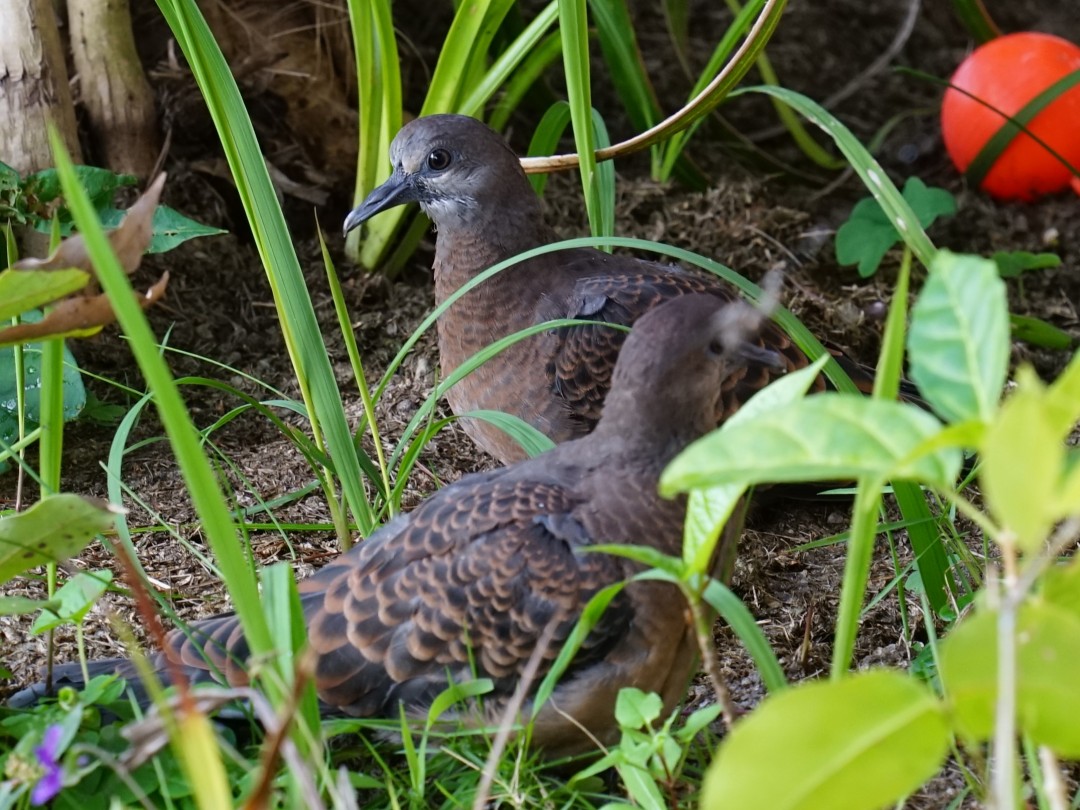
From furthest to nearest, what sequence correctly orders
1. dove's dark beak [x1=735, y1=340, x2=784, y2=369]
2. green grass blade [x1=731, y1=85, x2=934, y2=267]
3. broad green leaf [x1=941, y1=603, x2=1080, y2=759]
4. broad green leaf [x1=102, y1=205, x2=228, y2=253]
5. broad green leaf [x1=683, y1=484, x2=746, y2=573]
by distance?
broad green leaf [x1=102, y1=205, x2=228, y2=253] < green grass blade [x1=731, y1=85, x2=934, y2=267] < dove's dark beak [x1=735, y1=340, x2=784, y2=369] < broad green leaf [x1=683, y1=484, x2=746, y2=573] < broad green leaf [x1=941, y1=603, x2=1080, y2=759]

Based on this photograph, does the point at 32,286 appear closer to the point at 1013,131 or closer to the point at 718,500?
the point at 718,500

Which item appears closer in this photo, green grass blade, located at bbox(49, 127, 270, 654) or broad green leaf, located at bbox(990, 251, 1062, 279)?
green grass blade, located at bbox(49, 127, 270, 654)

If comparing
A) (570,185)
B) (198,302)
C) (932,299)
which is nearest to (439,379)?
(198,302)

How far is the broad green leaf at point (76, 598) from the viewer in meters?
1.79

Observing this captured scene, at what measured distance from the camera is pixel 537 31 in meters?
2.99

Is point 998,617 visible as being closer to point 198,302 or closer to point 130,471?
point 130,471

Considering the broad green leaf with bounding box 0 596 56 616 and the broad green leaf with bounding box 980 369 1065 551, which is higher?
the broad green leaf with bounding box 980 369 1065 551

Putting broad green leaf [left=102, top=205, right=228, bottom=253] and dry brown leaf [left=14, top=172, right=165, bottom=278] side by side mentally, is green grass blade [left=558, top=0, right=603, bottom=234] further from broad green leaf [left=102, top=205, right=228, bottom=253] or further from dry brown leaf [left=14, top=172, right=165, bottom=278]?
dry brown leaf [left=14, top=172, right=165, bottom=278]

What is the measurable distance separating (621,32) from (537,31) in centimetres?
48

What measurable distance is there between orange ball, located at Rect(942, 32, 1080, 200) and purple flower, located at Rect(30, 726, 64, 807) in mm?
2933

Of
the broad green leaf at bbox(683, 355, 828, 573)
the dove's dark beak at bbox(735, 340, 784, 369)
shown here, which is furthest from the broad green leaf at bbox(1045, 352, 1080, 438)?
the dove's dark beak at bbox(735, 340, 784, 369)

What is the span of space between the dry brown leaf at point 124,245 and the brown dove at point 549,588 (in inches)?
24.3

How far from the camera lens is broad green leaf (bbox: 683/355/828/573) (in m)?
1.33

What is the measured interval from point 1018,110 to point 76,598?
2.90 meters
